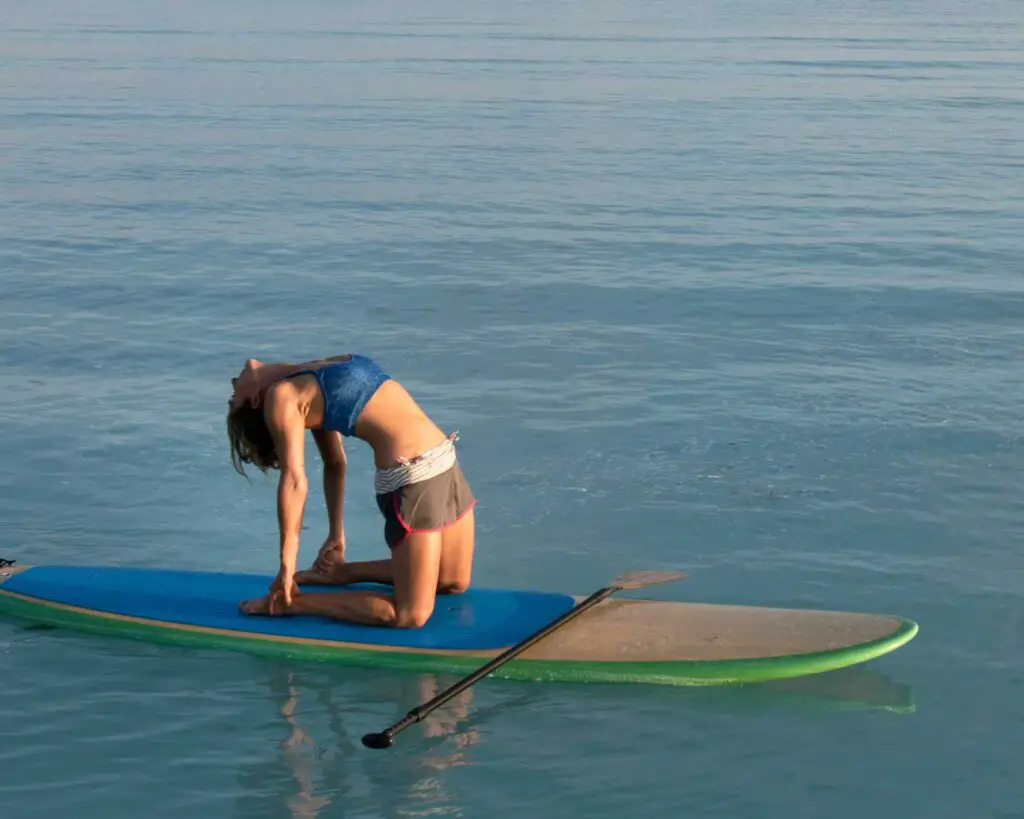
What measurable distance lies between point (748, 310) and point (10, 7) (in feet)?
169

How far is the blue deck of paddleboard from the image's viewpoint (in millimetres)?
7594

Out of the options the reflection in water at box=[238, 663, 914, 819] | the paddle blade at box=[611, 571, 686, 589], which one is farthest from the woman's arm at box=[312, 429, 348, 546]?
the paddle blade at box=[611, 571, 686, 589]

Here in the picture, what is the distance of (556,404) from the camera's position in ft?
39.7

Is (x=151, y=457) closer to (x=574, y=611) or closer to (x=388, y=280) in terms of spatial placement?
(x=574, y=611)

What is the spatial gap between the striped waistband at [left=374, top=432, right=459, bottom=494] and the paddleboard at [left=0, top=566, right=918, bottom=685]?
2.29 feet

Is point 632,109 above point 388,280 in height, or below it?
above

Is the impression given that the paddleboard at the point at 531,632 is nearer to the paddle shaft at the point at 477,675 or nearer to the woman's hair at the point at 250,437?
the paddle shaft at the point at 477,675

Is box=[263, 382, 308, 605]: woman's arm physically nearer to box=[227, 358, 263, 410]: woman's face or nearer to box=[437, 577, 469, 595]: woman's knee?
box=[227, 358, 263, 410]: woman's face

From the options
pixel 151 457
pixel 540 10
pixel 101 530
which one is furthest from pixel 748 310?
pixel 540 10

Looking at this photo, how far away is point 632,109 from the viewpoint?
101 ft

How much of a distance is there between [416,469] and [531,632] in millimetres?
959

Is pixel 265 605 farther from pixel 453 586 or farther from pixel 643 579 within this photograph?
pixel 643 579

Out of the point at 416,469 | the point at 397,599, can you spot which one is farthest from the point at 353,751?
the point at 416,469

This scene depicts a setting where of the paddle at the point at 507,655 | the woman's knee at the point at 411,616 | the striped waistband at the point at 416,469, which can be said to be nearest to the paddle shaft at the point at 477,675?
the paddle at the point at 507,655
